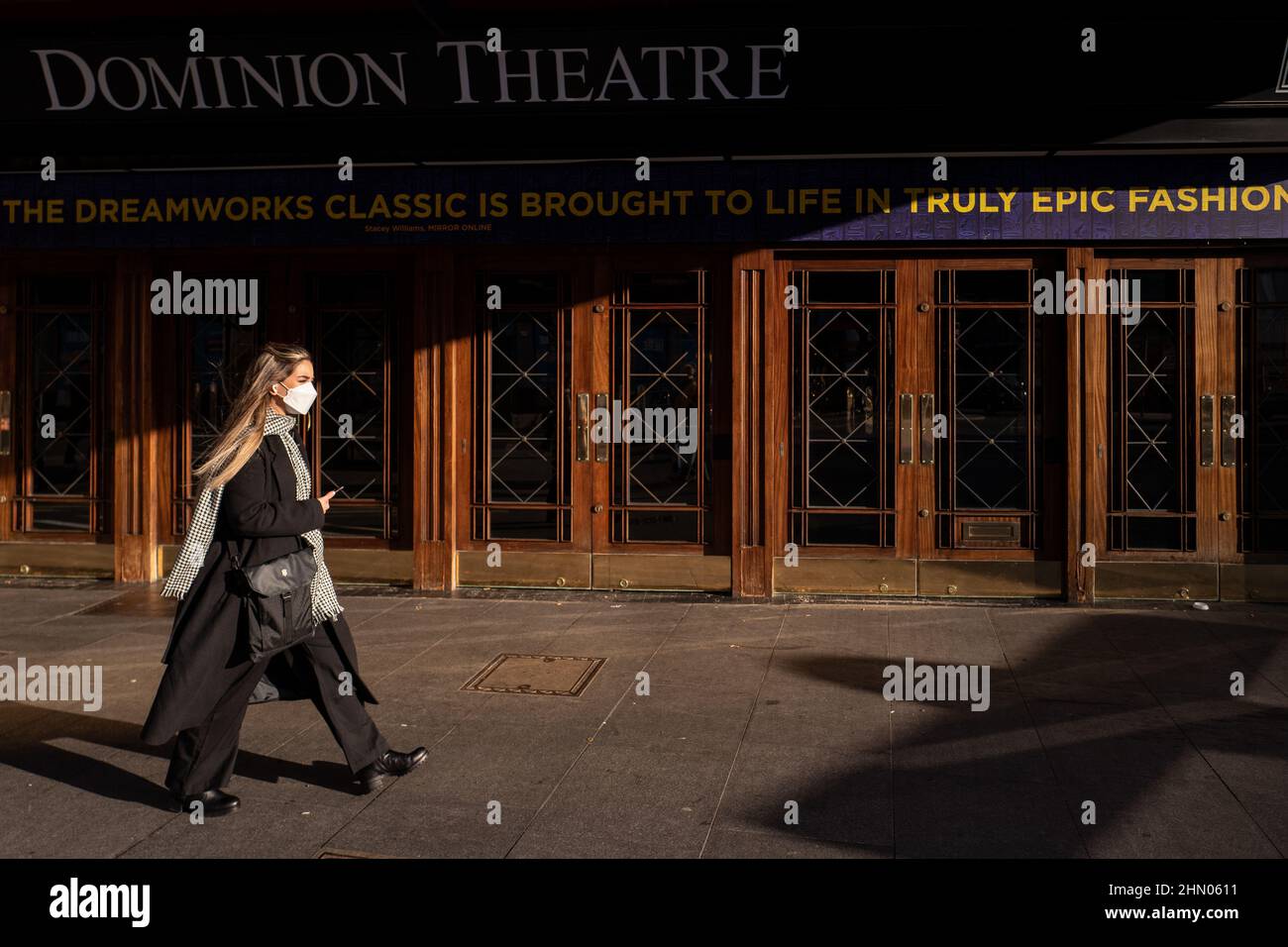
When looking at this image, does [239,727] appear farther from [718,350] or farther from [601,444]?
[718,350]

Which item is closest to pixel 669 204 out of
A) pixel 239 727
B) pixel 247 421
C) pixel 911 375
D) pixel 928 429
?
pixel 911 375

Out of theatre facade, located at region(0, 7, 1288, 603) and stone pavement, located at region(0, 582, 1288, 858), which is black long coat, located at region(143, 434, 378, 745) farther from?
theatre facade, located at region(0, 7, 1288, 603)

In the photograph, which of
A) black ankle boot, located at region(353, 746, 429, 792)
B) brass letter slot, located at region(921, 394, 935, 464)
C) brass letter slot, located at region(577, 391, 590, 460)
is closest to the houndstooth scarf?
→ black ankle boot, located at region(353, 746, 429, 792)

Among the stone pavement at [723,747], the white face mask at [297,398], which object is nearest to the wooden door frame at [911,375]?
the stone pavement at [723,747]

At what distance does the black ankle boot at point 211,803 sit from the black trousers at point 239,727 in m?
0.02

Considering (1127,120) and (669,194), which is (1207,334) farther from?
(669,194)

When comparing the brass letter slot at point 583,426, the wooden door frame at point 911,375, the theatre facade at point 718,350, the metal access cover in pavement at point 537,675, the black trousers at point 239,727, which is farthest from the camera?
the brass letter slot at point 583,426

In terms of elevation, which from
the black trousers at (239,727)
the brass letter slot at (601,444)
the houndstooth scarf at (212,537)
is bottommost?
the black trousers at (239,727)

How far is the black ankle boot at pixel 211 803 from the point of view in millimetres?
4895

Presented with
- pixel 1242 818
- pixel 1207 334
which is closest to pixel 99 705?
pixel 1242 818

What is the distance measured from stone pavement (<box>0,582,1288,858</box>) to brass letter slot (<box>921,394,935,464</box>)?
4.16 ft

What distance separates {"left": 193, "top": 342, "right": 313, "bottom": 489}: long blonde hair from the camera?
190 inches

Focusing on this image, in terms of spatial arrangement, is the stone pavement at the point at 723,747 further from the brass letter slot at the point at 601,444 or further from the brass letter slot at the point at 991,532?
the brass letter slot at the point at 601,444

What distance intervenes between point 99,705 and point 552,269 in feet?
15.5
